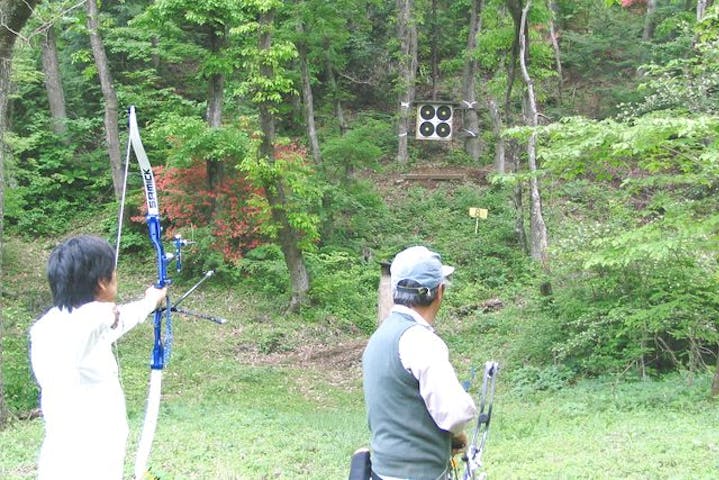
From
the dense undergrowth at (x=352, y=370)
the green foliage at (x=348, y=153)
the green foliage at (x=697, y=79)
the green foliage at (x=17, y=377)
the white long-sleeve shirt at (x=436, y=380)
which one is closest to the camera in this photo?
the white long-sleeve shirt at (x=436, y=380)

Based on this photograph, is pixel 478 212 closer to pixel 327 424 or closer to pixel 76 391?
pixel 327 424

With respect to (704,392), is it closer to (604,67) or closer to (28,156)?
(28,156)

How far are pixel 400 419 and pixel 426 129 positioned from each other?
20.2 meters

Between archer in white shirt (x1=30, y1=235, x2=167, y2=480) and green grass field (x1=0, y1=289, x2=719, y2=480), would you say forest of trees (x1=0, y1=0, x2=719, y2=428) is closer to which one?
green grass field (x1=0, y1=289, x2=719, y2=480)

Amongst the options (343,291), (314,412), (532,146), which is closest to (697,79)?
(314,412)

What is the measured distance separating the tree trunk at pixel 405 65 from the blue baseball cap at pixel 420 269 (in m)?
21.3

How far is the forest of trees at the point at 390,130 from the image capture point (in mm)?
7848

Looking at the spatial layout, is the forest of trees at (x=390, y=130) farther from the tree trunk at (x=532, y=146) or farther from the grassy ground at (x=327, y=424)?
the grassy ground at (x=327, y=424)

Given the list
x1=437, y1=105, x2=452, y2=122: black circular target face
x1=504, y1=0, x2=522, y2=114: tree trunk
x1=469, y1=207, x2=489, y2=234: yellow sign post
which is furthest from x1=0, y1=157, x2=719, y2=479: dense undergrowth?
x1=504, y1=0, x2=522, y2=114: tree trunk

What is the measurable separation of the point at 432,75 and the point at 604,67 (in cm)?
642

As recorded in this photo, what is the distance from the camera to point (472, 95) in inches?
977

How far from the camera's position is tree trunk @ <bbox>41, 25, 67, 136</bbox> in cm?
2033

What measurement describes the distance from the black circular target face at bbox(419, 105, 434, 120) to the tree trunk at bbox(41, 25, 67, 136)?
34.6 ft

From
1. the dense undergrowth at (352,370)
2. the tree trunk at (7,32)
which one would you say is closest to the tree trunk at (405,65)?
the dense undergrowth at (352,370)
